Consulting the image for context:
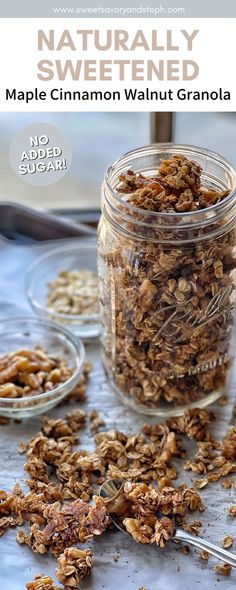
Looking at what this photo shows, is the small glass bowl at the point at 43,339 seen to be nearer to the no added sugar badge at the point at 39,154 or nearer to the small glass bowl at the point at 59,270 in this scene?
the small glass bowl at the point at 59,270

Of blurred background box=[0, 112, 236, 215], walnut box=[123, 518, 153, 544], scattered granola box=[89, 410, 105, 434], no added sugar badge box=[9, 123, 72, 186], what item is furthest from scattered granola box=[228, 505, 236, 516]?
blurred background box=[0, 112, 236, 215]

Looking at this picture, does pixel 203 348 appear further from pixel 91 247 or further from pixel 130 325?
pixel 91 247

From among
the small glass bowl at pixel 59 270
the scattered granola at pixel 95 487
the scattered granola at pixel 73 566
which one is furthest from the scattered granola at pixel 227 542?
the small glass bowl at pixel 59 270

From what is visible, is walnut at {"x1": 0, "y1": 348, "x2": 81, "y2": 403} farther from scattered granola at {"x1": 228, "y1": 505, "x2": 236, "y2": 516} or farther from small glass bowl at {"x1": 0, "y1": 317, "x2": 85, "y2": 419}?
scattered granola at {"x1": 228, "y1": 505, "x2": 236, "y2": 516}

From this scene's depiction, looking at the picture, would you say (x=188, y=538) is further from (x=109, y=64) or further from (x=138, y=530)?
(x=109, y=64)

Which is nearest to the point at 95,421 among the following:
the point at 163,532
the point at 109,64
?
the point at 163,532
